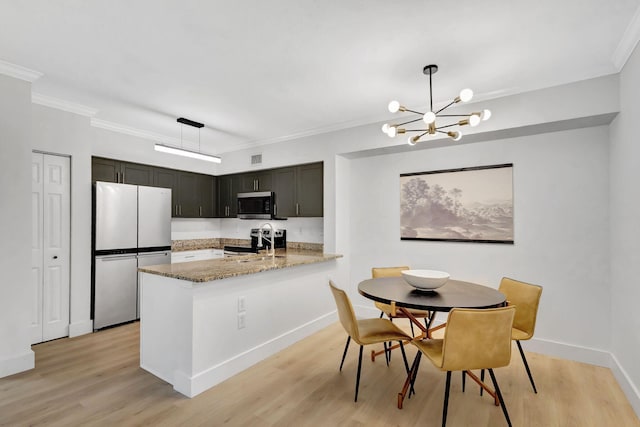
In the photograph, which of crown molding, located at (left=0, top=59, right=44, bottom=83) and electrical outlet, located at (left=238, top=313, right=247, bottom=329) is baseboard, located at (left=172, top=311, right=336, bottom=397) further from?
crown molding, located at (left=0, top=59, right=44, bottom=83)

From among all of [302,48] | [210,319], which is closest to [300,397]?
[210,319]

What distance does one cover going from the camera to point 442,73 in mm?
2850

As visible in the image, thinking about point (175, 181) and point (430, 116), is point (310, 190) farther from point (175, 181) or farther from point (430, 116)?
point (430, 116)

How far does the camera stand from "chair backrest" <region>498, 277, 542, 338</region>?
2.55 m

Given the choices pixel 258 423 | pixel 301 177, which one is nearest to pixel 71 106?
pixel 301 177

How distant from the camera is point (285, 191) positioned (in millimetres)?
4922

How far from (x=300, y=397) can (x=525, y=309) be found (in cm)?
197

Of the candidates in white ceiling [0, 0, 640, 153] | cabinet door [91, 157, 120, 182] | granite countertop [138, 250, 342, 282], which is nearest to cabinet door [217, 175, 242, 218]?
cabinet door [91, 157, 120, 182]

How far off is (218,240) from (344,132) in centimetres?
347

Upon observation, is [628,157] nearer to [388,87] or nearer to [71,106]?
[388,87]

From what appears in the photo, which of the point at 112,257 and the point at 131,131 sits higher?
the point at 131,131

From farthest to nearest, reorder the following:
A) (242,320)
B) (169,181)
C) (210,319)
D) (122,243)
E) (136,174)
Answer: (169,181), (136,174), (122,243), (242,320), (210,319)

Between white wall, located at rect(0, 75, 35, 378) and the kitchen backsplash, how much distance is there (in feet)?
8.73

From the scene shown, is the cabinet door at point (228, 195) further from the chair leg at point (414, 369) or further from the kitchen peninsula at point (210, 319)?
the chair leg at point (414, 369)
